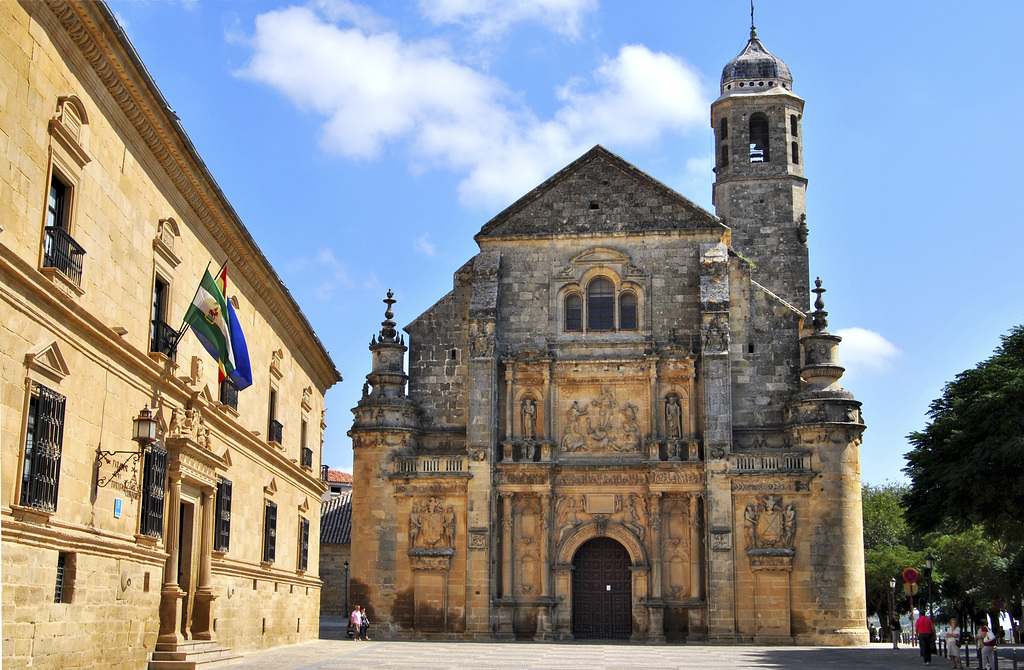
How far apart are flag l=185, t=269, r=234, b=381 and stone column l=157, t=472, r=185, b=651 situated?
225 cm

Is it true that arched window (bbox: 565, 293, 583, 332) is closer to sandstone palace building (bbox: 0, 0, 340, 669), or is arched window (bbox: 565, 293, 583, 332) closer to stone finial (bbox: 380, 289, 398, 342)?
stone finial (bbox: 380, 289, 398, 342)

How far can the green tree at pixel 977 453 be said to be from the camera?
23844 millimetres

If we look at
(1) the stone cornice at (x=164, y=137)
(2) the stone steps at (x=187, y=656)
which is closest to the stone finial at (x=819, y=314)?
(1) the stone cornice at (x=164, y=137)

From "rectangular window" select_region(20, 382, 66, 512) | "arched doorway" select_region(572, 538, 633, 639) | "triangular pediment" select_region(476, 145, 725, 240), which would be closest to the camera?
"rectangular window" select_region(20, 382, 66, 512)

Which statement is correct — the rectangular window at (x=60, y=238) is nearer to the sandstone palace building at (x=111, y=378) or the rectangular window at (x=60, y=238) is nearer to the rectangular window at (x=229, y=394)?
the sandstone palace building at (x=111, y=378)

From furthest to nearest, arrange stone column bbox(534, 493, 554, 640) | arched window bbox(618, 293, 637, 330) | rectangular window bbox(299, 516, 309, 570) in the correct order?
arched window bbox(618, 293, 637, 330), stone column bbox(534, 493, 554, 640), rectangular window bbox(299, 516, 309, 570)

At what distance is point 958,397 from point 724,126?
20.0 metres

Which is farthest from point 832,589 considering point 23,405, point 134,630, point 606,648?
point 23,405

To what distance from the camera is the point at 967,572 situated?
53.2 m

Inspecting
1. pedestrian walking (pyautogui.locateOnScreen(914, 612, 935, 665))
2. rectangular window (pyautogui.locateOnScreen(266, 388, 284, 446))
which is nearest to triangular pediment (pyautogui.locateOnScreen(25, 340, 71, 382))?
rectangular window (pyautogui.locateOnScreen(266, 388, 284, 446))

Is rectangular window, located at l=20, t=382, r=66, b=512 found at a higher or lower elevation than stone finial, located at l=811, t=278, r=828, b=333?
lower

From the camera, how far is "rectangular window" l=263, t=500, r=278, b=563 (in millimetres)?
25656

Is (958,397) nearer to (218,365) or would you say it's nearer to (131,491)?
(218,365)

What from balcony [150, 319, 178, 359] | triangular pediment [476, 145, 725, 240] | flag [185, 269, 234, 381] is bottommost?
balcony [150, 319, 178, 359]
